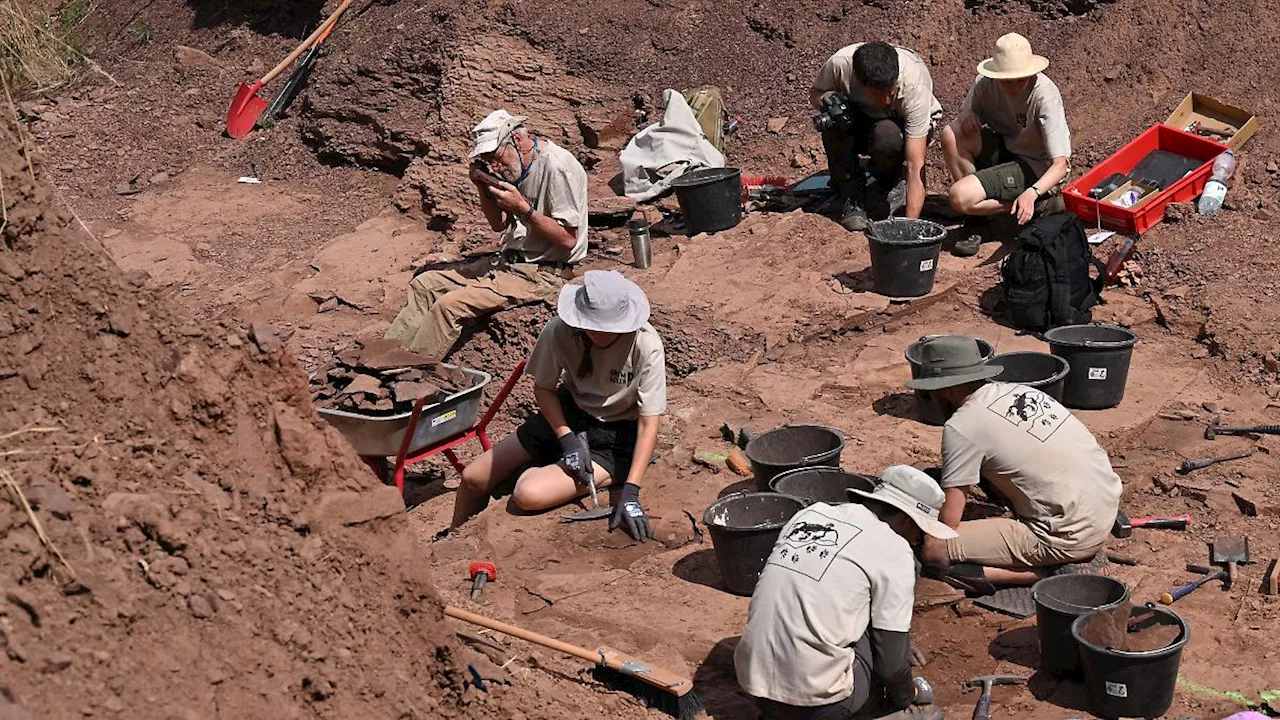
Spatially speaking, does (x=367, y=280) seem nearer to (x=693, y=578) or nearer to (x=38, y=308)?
(x=693, y=578)

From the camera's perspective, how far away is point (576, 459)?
6.37 metres

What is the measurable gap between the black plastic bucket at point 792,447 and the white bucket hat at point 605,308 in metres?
0.82

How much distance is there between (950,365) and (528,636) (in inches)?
85.1

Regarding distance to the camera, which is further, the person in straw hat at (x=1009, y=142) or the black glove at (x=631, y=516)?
the person in straw hat at (x=1009, y=142)

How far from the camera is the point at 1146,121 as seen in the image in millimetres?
9500

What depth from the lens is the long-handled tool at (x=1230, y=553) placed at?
18.0 ft

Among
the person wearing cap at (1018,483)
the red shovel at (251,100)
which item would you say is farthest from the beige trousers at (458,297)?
the red shovel at (251,100)

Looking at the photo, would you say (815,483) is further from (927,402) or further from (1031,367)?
(1031,367)

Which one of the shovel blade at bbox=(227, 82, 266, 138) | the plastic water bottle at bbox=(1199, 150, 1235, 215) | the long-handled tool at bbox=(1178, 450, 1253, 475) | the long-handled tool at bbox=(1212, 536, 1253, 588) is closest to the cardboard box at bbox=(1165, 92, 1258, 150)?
the plastic water bottle at bbox=(1199, 150, 1235, 215)

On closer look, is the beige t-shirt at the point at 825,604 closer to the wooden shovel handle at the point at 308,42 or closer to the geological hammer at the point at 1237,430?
the geological hammer at the point at 1237,430

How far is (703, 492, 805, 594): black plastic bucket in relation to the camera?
5.46m

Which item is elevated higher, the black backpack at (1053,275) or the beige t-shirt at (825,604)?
the beige t-shirt at (825,604)

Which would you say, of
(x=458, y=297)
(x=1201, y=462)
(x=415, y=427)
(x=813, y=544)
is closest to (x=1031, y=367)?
(x=1201, y=462)

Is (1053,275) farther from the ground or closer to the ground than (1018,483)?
closer to the ground
